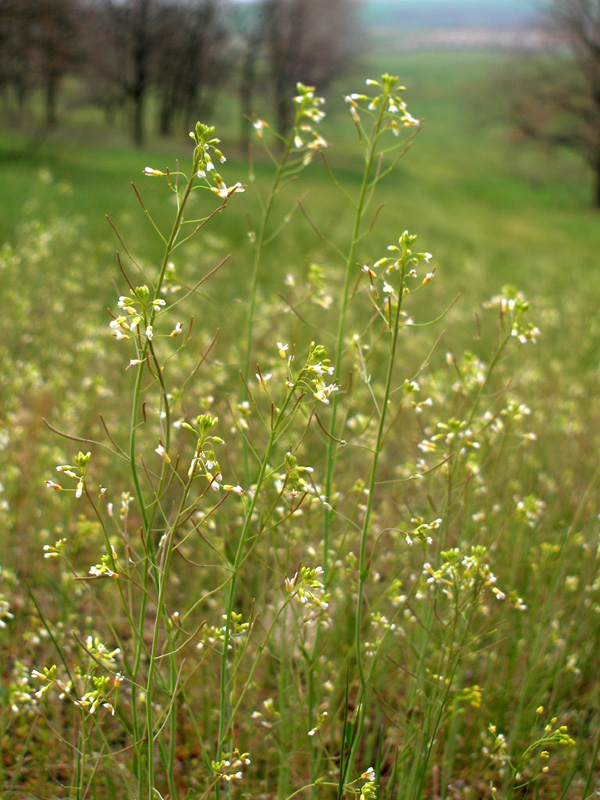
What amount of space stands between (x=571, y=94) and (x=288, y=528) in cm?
3478

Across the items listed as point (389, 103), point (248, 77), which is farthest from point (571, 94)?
point (389, 103)

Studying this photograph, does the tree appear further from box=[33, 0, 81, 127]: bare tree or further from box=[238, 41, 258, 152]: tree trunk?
box=[33, 0, 81, 127]: bare tree

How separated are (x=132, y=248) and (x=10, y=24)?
9933 mm

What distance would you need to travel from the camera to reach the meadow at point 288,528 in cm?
170

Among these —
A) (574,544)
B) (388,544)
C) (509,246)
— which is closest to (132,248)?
(388,544)

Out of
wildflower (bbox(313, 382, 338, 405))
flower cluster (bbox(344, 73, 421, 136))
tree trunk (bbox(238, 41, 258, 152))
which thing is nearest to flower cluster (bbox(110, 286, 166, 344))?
wildflower (bbox(313, 382, 338, 405))

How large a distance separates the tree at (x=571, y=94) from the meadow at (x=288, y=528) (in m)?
25.3

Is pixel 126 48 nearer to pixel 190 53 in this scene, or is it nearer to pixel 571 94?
pixel 190 53

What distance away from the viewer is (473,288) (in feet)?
35.2

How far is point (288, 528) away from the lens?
7.59 feet

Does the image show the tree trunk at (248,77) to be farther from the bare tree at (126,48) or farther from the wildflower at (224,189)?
the wildflower at (224,189)

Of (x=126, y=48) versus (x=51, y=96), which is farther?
(x=126, y=48)

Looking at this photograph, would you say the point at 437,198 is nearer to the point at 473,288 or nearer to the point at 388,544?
the point at 473,288

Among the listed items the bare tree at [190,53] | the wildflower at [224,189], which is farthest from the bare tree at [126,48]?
the wildflower at [224,189]
